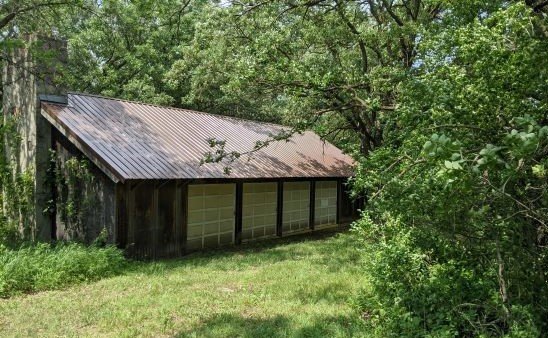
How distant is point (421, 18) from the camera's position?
12.9 m

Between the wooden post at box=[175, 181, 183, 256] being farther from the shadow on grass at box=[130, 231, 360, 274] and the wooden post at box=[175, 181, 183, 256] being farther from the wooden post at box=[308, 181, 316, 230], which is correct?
Result: the wooden post at box=[308, 181, 316, 230]

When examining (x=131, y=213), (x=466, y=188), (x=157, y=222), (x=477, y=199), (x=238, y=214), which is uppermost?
(x=466, y=188)

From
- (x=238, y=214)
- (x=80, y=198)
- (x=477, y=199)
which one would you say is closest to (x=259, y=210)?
(x=238, y=214)

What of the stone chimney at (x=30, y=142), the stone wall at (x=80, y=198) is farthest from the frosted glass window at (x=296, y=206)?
the stone chimney at (x=30, y=142)

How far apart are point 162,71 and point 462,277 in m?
21.3

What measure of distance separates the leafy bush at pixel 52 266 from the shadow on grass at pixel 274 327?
3.73 m

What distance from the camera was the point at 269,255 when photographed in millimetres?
12727

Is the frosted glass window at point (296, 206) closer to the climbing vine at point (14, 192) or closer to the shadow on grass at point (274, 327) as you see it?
the climbing vine at point (14, 192)

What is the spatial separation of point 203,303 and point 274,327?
1679 mm

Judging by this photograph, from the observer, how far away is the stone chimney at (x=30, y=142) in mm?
11836

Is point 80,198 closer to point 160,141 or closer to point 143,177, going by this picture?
point 143,177

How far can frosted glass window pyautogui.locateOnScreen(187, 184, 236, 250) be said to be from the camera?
1337 centimetres

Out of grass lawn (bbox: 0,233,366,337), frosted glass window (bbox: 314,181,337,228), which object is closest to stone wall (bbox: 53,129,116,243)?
grass lawn (bbox: 0,233,366,337)

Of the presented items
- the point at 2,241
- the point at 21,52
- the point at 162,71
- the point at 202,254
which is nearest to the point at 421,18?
the point at 202,254
